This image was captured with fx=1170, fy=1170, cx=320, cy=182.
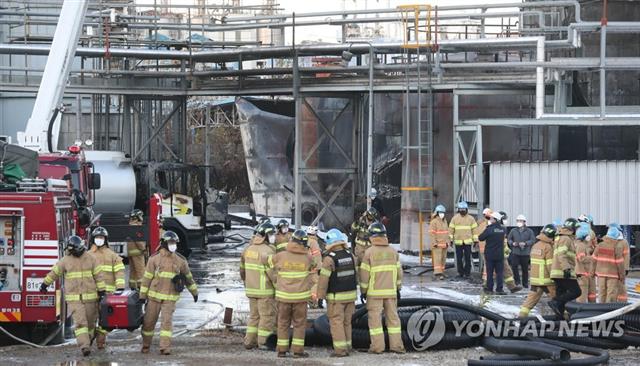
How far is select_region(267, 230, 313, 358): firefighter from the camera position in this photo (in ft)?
47.4

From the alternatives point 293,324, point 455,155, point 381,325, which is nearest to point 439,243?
point 455,155

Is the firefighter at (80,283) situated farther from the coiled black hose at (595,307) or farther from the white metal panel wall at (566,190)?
the white metal panel wall at (566,190)

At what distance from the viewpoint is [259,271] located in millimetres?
15180

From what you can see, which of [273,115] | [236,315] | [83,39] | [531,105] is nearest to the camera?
[236,315]

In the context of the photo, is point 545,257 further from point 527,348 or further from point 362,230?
point 362,230

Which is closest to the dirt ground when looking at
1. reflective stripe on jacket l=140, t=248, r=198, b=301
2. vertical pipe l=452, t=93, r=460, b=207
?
reflective stripe on jacket l=140, t=248, r=198, b=301

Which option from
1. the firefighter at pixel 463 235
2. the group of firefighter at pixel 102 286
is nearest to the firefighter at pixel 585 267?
the firefighter at pixel 463 235

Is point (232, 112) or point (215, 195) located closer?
point (215, 195)

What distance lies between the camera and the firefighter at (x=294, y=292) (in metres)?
14.5

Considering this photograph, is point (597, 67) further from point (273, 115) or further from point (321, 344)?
point (273, 115)

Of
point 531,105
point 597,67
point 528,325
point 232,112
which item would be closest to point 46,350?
point 528,325

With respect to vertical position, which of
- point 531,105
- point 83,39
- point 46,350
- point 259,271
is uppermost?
point 83,39

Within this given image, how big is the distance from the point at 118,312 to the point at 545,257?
6.47 m

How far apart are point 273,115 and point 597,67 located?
55.7 ft
